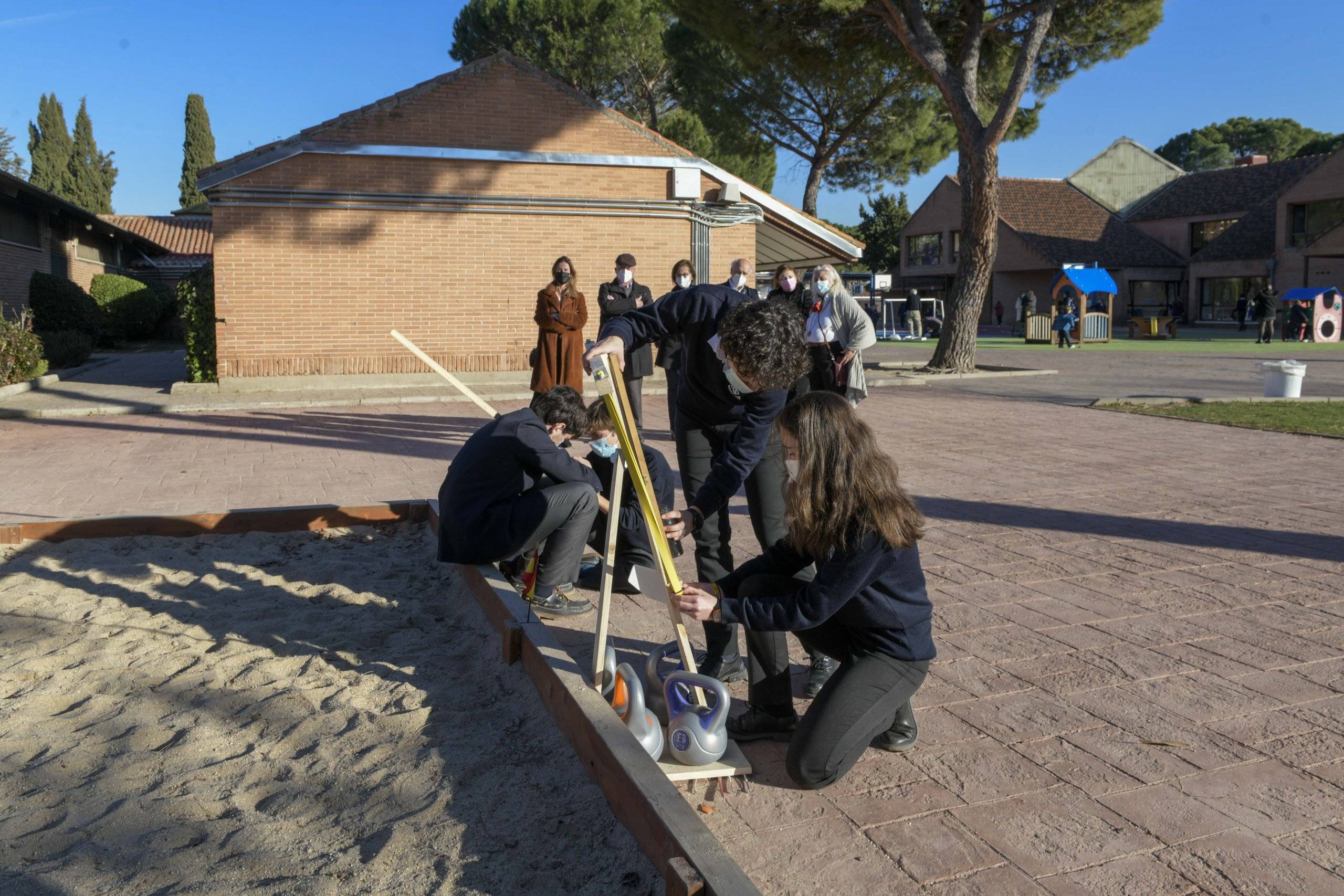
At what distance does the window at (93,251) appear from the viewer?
32.5m

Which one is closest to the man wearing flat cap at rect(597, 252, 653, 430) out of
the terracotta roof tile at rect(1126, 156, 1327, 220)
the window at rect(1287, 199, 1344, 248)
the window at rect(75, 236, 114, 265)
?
the window at rect(75, 236, 114, 265)

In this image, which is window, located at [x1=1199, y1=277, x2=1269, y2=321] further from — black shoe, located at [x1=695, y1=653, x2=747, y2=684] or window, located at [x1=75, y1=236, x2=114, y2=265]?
black shoe, located at [x1=695, y1=653, x2=747, y2=684]

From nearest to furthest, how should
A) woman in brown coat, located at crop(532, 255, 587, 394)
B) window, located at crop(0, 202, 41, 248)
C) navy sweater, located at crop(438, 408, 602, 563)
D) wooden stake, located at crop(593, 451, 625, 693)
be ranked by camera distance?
1. wooden stake, located at crop(593, 451, 625, 693)
2. navy sweater, located at crop(438, 408, 602, 563)
3. woman in brown coat, located at crop(532, 255, 587, 394)
4. window, located at crop(0, 202, 41, 248)

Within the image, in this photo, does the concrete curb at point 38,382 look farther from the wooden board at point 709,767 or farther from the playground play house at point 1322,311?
the playground play house at point 1322,311

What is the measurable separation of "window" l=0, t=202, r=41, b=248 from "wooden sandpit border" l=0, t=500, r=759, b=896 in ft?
73.2

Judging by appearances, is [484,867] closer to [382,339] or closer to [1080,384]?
[382,339]

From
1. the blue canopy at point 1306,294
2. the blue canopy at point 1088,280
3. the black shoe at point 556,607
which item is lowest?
the black shoe at point 556,607

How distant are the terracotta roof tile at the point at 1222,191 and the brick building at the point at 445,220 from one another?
38426 mm

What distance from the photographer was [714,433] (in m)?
4.47

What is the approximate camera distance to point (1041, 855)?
2.88 metres

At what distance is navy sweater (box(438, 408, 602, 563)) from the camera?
4984 mm

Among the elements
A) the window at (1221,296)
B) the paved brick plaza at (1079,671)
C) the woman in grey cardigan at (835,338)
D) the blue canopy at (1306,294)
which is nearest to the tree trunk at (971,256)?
the paved brick plaza at (1079,671)

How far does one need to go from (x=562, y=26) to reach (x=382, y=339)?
64.2ft

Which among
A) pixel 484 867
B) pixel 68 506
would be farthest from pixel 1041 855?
pixel 68 506
